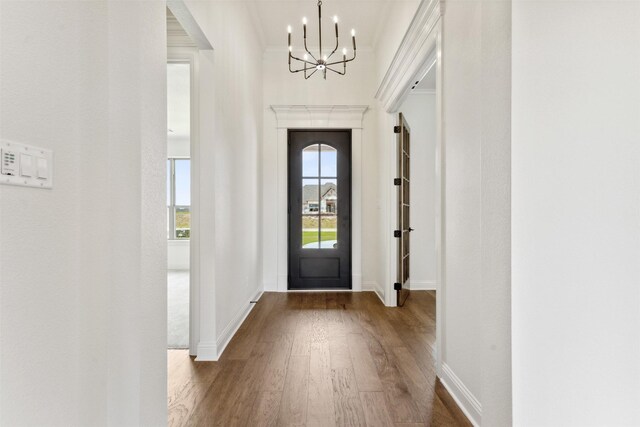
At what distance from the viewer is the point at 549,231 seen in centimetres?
107

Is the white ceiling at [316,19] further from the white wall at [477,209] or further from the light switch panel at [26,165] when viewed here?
the light switch panel at [26,165]

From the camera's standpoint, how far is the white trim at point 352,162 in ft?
14.8

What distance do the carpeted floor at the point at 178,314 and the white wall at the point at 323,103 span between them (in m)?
1.14

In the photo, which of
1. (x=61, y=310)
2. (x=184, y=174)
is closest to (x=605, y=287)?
(x=61, y=310)

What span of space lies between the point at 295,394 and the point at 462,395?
0.95 m

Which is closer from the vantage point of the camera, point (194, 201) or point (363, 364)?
point (363, 364)

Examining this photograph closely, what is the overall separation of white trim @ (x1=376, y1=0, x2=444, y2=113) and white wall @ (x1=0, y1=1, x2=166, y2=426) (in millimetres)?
1755

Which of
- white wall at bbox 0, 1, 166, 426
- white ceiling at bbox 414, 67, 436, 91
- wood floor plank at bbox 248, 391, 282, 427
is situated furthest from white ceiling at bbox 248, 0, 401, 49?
wood floor plank at bbox 248, 391, 282, 427

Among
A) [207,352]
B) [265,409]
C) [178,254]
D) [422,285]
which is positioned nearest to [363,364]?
[265,409]

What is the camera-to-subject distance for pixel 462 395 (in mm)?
1818

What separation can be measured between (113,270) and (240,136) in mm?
2272

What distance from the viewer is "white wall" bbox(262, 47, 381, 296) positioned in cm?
452

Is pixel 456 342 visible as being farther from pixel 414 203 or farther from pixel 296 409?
pixel 414 203

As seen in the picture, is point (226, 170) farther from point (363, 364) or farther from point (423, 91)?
point (423, 91)
